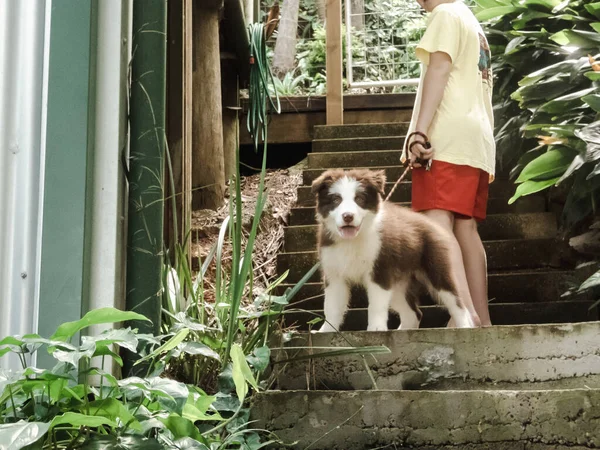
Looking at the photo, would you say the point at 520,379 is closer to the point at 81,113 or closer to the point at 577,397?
the point at 577,397

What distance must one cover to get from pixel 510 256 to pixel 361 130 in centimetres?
236

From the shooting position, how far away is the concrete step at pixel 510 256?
16.7 ft

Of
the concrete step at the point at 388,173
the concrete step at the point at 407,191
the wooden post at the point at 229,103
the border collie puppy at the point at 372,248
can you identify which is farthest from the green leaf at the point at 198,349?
the wooden post at the point at 229,103

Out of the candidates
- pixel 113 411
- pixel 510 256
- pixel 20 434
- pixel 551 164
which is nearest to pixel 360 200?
pixel 551 164

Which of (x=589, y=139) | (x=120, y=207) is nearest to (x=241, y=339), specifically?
(x=120, y=207)

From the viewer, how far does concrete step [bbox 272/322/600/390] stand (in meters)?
3.09

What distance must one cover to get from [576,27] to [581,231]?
1.24 meters

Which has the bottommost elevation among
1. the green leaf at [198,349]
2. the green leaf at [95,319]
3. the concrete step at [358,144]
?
the green leaf at [198,349]

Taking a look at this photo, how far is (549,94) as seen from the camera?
4.74m

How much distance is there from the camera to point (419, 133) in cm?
393

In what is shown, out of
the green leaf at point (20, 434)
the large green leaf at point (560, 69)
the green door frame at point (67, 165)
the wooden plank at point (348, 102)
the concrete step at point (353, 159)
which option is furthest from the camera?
the wooden plank at point (348, 102)

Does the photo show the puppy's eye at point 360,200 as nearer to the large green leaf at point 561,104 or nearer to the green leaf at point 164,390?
the large green leaf at point 561,104

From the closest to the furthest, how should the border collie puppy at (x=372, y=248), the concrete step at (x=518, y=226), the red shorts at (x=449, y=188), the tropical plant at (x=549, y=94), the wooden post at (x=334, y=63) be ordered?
the border collie puppy at (x=372, y=248) < the red shorts at (x=449, y=188) < the tropical plant at (x=549, y=94) < the concrete step at (x=518, y=226) < the wooden post at (x=334, y=63)

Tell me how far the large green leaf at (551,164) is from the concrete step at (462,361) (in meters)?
1.31
